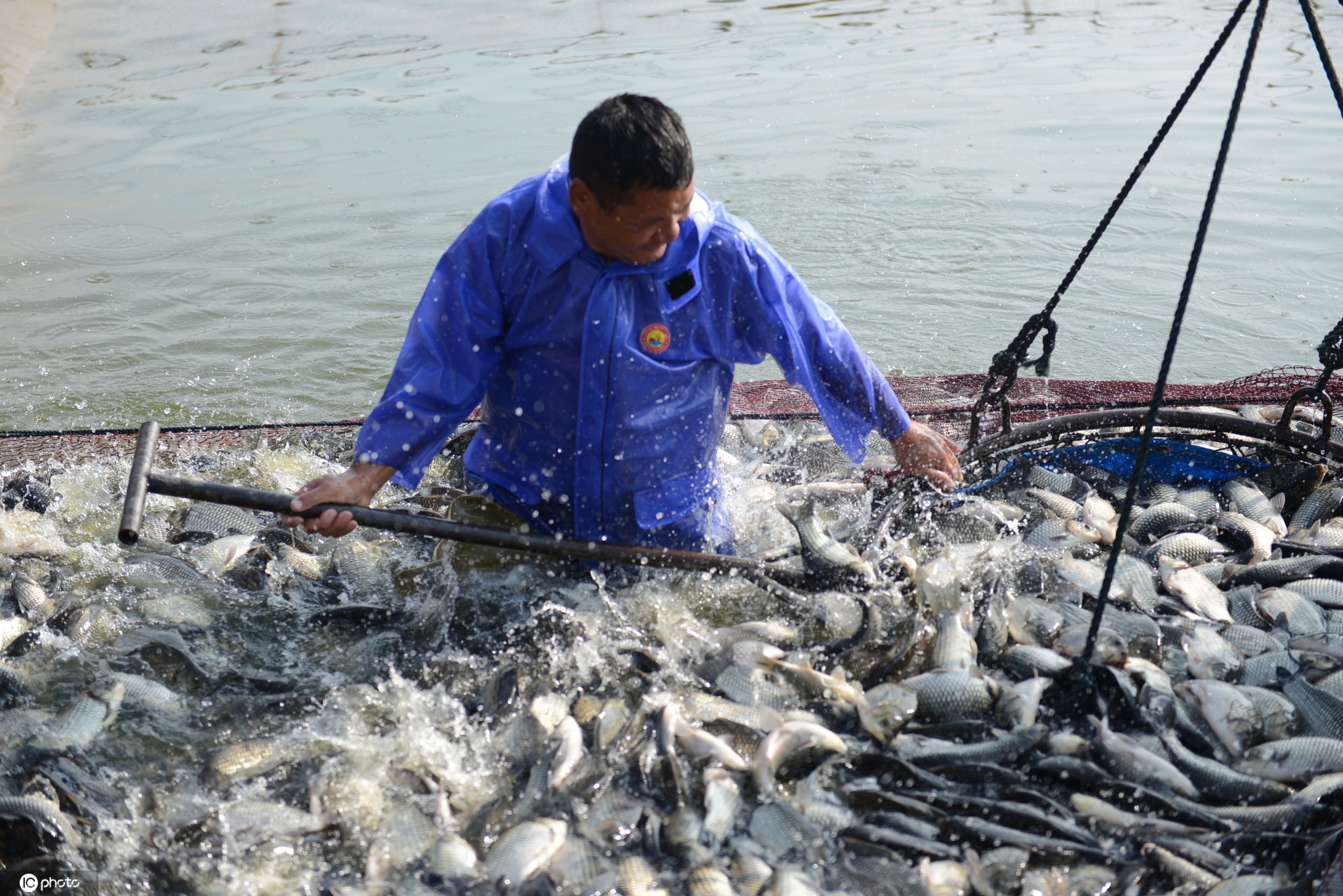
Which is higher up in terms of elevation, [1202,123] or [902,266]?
[1202,123]

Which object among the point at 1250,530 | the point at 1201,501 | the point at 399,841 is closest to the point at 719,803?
the point at 399,841

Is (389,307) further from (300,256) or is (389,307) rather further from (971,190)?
(971,190)

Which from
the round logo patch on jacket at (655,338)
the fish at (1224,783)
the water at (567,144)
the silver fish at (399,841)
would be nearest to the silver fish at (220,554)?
the silver fish at (399,841)

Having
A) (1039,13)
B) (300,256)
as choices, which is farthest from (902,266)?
(1039,13)

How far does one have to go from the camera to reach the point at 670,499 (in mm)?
3273

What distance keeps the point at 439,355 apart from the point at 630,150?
0.82 m

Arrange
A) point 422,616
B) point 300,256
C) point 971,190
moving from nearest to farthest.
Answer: point 422,616, point 300,256, point 971,190

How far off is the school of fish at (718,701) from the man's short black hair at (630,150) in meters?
1.28

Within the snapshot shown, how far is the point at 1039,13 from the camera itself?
56.3ft

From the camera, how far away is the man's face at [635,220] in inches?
104

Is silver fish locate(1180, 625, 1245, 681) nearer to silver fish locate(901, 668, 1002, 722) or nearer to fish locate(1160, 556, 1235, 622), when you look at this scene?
fish locate(1160, 556, 1235, 622)

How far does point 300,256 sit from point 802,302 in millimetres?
6816

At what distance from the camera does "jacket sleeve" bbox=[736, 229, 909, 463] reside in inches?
120

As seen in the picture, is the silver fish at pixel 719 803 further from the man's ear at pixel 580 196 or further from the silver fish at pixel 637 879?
the man's ear at pixel 580 196
